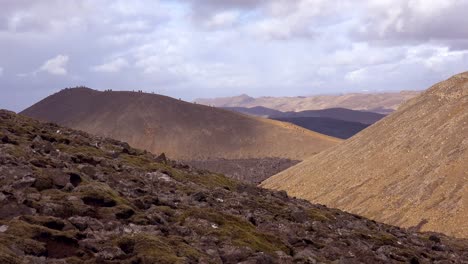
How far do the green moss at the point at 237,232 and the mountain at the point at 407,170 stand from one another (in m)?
62.4

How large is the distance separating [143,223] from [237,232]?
5647mm

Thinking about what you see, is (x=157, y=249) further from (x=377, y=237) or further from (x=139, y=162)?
(x=139, y=162)

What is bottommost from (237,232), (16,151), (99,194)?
(237,232)

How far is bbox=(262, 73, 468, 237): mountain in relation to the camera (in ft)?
337

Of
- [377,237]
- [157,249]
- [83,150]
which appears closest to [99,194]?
[157,249]

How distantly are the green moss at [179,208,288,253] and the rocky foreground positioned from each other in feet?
0.23

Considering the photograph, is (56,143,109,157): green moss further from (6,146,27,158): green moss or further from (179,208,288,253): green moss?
(179,208,288,253): green moss

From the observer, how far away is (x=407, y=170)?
122125 mm

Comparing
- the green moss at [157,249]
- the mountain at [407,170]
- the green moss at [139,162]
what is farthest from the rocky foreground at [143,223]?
the mountain at [407,170]

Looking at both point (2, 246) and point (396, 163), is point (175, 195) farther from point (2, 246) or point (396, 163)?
point (396, 163)

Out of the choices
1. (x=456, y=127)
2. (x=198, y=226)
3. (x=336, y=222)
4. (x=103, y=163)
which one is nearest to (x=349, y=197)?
(x=456, y=127)

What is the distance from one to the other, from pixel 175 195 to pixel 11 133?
19.1m

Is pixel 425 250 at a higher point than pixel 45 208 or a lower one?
lower

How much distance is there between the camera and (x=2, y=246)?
23.7 meters
